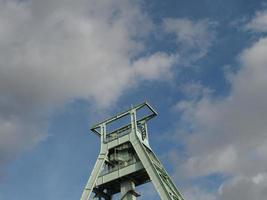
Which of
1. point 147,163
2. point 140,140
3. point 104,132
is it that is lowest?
point 147,163

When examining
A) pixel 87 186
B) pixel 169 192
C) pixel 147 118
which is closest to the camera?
pixel 169 192

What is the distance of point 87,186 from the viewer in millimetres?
32719

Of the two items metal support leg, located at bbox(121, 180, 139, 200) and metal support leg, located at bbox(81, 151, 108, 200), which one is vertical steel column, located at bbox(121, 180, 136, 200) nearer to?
metal support leg, located at bbox(121, 180, 139, 200)

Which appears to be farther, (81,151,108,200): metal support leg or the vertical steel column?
(81,151,108,200): metal support leg

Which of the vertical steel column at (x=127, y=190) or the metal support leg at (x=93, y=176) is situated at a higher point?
the metal support leg at (x=93, y=176)

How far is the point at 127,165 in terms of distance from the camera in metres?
32.7

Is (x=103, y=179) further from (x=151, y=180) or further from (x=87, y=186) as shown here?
(x=151, y=180)

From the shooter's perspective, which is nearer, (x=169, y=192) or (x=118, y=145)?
(x=169, y=192)

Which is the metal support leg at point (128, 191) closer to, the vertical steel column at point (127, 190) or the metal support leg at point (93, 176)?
the vertical steel column at point (127, 190)

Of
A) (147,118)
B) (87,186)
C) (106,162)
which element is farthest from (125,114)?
(87,186)

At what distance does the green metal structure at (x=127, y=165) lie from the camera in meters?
31.6

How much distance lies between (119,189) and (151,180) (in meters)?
3.82

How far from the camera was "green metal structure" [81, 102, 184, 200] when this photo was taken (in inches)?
1243

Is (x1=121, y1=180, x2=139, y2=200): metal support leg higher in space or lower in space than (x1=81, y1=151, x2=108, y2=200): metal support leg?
lower
